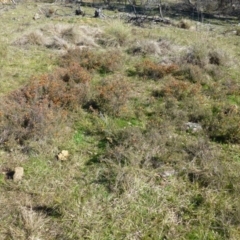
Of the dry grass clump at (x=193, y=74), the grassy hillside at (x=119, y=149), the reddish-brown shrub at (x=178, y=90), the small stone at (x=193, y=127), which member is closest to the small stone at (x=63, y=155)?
the grassy hillside at (x=119, y=149)

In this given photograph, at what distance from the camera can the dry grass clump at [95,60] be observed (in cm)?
829

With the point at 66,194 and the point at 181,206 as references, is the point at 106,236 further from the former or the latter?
the point at 181,206

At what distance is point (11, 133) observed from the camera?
4836 mm

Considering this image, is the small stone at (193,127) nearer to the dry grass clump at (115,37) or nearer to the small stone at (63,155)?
the small stone at (63,155)

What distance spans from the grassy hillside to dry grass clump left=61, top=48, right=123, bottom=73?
0.03 m

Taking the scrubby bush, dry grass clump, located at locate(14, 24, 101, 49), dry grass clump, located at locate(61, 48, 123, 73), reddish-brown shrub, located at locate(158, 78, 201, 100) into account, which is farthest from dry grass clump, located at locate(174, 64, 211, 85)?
dry grass clump, located at locate(14, 24, 101, 49)

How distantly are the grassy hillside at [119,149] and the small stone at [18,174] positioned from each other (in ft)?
0.23

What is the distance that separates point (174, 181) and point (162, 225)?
0.83 metres

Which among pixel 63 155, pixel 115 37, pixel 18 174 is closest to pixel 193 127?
pixel 63 155

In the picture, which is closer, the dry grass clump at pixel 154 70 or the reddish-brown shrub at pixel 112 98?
the reddish-brown shrub at pixel 112 98

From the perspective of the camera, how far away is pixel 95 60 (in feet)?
27.6

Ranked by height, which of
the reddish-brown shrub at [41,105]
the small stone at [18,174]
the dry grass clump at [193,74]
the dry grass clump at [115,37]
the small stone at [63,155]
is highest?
the dry grass clump at [115,37]

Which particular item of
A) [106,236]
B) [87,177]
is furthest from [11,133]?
[106,236]

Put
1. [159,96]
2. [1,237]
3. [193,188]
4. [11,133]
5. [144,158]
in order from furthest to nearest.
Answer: [159,96], [11,133], [144,158], [193,188], [1,237]
